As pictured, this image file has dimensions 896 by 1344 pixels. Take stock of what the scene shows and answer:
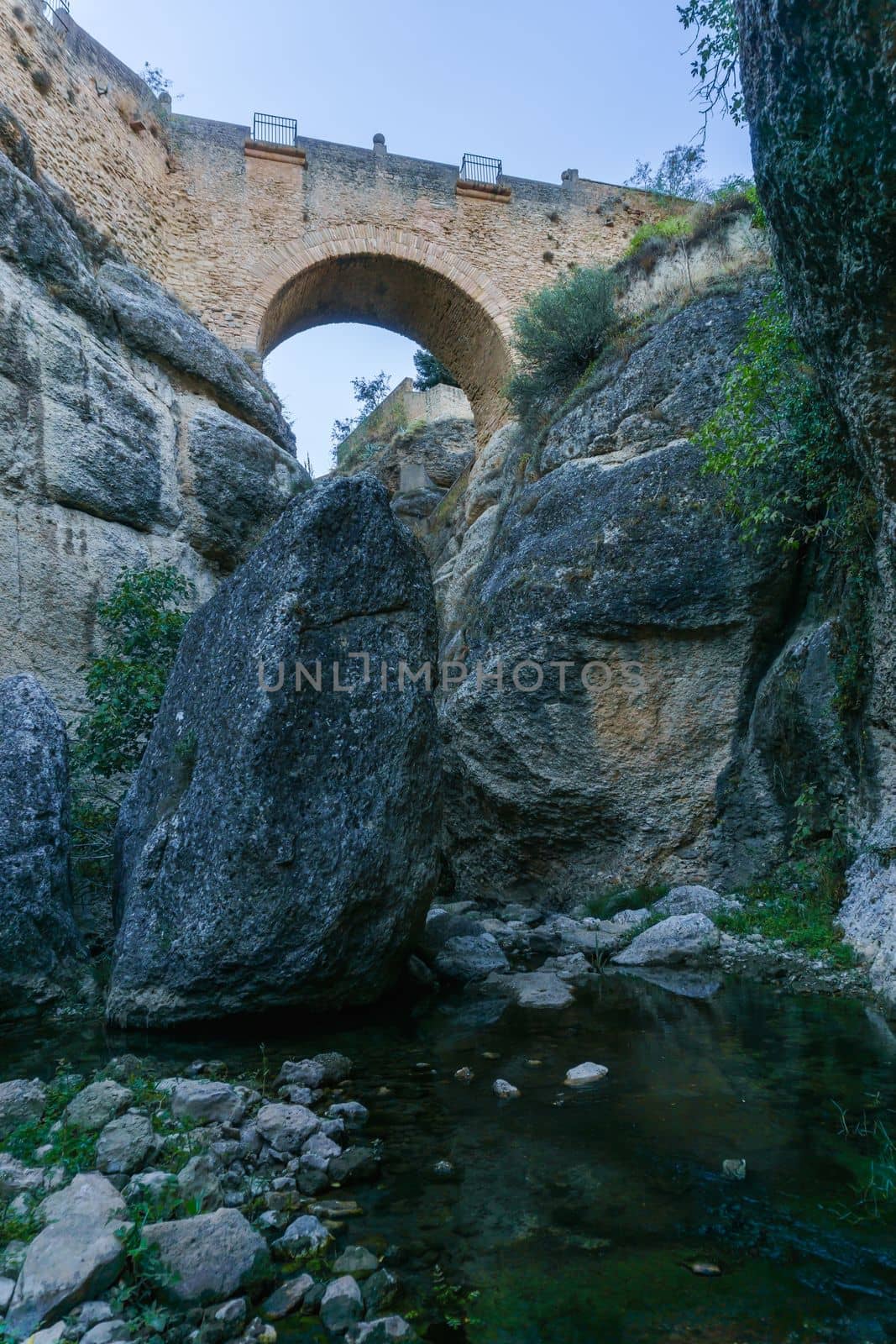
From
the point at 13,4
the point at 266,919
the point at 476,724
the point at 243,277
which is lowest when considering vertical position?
the point at 266,919

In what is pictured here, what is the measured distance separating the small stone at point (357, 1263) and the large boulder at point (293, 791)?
2.68 meters

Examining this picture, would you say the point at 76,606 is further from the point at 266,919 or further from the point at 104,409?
the point at 266,919

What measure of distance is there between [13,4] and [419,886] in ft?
48.3

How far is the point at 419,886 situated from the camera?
5.91 m

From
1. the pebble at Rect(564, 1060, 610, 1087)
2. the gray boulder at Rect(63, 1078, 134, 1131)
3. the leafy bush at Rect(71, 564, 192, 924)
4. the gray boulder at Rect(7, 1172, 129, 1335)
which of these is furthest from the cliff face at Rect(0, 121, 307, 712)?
the gray boulder at Rect(7, 1172, 129, 1335)

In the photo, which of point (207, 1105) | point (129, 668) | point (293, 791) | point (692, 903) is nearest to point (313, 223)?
point (129, 668)

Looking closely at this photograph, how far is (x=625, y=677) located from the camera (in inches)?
368

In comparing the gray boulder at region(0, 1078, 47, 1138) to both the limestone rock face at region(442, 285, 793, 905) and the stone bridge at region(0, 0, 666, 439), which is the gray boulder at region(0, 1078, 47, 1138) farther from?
the stone bridge at region(0, 0, 666, 439)

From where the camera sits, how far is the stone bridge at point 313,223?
15.1 metres

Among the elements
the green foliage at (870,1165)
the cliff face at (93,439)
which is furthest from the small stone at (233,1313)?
the cliff face at (93,439)

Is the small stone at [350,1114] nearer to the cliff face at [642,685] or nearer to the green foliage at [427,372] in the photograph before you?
the cliff face at [642,685]

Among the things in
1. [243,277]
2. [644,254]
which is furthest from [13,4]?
[644,254]

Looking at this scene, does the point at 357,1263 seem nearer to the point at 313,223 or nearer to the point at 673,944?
the point at 673,944

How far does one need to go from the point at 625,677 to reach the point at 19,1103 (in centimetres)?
694
